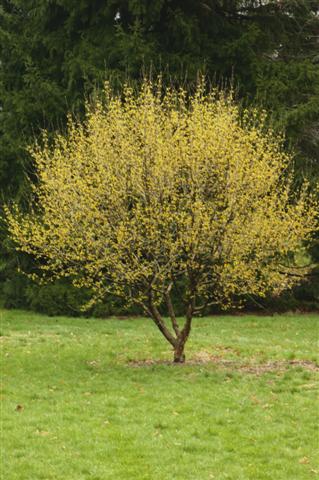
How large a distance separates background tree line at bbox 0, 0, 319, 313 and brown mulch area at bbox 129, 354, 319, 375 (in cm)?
695

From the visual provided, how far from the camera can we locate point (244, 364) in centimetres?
1259

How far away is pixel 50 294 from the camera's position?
2019 centimetres

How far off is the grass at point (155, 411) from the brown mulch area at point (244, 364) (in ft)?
0.11

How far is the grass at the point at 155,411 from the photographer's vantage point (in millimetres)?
7629

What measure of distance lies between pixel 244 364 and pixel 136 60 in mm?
9515

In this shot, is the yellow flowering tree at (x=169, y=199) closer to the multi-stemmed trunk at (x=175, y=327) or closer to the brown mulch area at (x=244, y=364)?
the multi-stemmed trunk at (x=175, y=327)

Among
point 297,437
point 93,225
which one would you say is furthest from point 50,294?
point 297,437

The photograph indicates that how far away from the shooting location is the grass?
763cm

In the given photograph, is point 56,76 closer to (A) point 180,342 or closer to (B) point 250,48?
(B) point 250,48

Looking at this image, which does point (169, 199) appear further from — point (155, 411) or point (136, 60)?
point (136, 60)

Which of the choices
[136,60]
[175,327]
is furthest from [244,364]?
[136,60]

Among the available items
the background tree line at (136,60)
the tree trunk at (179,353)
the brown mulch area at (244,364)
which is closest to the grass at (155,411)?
the brown mulch area at (244,364)

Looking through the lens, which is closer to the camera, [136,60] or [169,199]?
[169,199]

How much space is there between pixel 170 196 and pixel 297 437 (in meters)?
4.40
